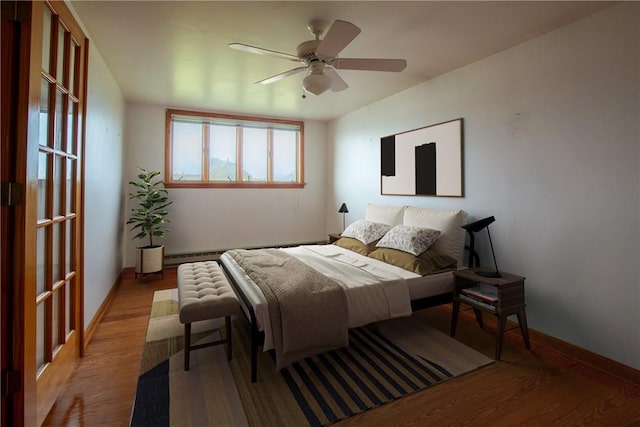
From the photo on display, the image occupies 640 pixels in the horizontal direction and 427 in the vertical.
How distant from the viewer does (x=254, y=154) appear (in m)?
5.30

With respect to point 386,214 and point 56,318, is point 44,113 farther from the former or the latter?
point 386,214

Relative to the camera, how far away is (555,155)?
8.01ft

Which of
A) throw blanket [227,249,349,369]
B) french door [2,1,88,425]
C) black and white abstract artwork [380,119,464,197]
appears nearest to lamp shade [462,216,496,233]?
black and white abstract artwork [380,119,464,197]

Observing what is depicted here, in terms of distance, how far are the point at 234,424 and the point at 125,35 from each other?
9.85 ft

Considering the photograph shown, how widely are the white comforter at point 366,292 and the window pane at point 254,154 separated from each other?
2.83m

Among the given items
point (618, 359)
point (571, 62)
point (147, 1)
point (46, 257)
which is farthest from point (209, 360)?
point (571, 62)

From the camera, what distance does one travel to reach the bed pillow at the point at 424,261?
2.71 metres

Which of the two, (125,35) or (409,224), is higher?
(125,35)

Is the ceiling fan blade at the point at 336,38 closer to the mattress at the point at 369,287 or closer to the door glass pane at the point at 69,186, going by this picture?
the mattress at the point at 369,287

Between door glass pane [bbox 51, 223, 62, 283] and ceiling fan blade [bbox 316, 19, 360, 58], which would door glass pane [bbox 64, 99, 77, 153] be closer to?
door glass pane [bbox 51, 223, 62, 283]

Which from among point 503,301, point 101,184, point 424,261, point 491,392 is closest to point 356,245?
point 424,261

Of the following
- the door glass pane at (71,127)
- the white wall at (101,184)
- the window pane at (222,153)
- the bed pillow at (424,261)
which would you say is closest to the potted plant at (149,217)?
the white wall at (101,184)

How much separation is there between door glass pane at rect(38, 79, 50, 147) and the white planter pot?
107 inches

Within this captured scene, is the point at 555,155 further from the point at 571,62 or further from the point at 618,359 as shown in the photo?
the point at 618,359
